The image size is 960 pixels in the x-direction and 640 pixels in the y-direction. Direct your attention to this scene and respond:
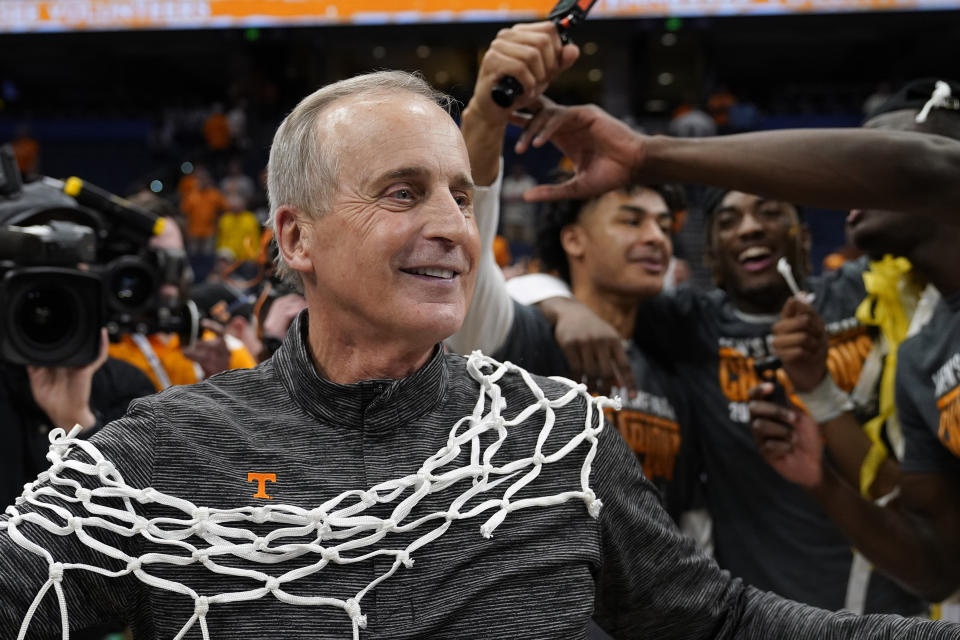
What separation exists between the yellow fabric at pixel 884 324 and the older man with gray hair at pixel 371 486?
48.2 inches

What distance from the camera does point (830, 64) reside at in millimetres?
16734

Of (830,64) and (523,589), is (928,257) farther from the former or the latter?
(830,64)

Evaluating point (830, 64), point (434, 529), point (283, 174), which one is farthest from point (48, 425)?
point (830, 64)

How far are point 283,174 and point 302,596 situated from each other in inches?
24.9

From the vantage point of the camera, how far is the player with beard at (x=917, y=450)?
2287mm

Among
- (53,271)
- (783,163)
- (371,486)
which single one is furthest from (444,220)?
(53,271)

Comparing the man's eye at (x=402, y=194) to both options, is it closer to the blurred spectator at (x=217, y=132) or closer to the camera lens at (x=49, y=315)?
the camera lens at (x=49, y=315)

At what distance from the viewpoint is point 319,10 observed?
12.0m

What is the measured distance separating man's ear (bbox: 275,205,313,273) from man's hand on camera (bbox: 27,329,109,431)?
0.92 m

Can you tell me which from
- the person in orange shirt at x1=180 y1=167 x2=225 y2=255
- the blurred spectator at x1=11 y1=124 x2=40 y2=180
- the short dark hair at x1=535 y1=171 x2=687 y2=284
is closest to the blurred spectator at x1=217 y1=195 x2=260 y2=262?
the person in orange shirt at x1=180 y1=167 x2=225 y2=255

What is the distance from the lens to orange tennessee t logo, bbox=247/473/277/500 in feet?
4.62

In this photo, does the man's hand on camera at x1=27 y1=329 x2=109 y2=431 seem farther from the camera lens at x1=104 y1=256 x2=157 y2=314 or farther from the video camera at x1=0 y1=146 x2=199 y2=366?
the camera lens at x1=104 y1=256 x2=157 y2=314

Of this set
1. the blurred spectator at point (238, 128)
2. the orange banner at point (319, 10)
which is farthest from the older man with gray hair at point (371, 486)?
the blurred spectator at point (238, 128)

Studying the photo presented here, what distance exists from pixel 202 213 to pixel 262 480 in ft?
40.7
